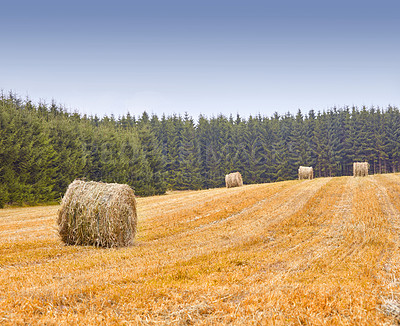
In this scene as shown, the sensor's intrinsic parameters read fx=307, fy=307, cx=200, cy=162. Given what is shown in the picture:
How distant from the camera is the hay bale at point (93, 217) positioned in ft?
28.8

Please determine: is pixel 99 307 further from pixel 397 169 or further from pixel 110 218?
pixel 397 169

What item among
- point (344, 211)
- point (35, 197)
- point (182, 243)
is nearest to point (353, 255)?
point (182, 243)

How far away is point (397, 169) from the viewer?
66688 mm

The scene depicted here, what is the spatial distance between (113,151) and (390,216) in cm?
3279

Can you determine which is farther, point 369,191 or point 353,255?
point 369,191

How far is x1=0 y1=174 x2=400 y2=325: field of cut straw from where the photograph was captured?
155 inches

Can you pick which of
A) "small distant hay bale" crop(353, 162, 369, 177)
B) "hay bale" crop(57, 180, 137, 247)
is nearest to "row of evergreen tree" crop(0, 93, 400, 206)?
"small distant hay bale" crop(353, 162, 369, 177)

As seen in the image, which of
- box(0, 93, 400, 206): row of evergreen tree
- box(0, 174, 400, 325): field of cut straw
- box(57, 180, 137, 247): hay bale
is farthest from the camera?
box(0, 93, 400, 206): row of evergreen tree

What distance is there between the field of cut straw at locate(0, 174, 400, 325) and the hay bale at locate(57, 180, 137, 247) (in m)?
0.41

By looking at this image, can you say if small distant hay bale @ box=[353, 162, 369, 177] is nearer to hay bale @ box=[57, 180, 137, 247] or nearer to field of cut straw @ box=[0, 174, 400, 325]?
field of cut straw @ box=[0, 174, 400, 325]

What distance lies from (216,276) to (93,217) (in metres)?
4.59

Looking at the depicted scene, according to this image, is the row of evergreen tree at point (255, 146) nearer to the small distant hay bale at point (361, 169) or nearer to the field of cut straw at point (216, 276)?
the small distant hay bale at point (361, 169)

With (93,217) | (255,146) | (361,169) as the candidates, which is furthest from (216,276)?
(255,146)

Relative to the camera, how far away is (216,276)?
566cm
